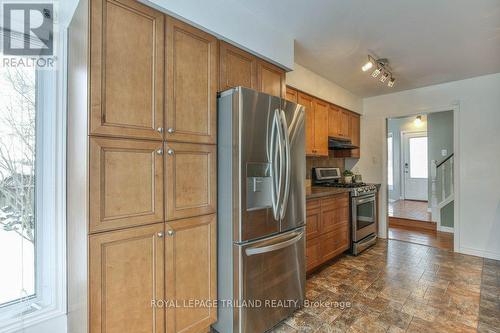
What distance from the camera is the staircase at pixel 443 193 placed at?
480cm

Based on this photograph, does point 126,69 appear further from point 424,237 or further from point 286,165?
point 424,237

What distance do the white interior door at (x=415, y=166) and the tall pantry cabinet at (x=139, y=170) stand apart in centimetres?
796

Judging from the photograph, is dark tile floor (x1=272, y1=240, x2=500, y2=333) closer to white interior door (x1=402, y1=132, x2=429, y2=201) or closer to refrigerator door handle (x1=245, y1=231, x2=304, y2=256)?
refrigerator door handle (x1=245, y1=231, x2=304, y2=256)

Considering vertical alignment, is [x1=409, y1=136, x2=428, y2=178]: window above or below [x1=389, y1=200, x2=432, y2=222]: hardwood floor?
above

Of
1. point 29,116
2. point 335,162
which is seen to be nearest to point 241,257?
point 29,116

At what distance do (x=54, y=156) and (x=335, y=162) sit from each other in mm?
4010

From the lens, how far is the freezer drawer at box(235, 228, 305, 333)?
1743 millimetres

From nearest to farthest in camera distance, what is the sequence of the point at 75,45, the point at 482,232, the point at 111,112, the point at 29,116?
the point at 111,112
the point at 75,45
the point at 29,116
the point at 482,232

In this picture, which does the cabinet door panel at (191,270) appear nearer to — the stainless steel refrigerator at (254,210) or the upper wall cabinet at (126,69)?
the stainless steel refrigerator at (254,210)

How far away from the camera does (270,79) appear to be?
232cm

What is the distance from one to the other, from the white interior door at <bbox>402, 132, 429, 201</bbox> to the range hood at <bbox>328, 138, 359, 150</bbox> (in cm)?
481

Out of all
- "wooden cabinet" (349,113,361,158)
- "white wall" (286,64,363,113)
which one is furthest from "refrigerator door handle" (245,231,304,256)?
"wooden cabinet" (349,113,361,158)

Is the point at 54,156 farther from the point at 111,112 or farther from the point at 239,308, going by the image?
the point at 239,308

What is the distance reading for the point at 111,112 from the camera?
52.5 inches
